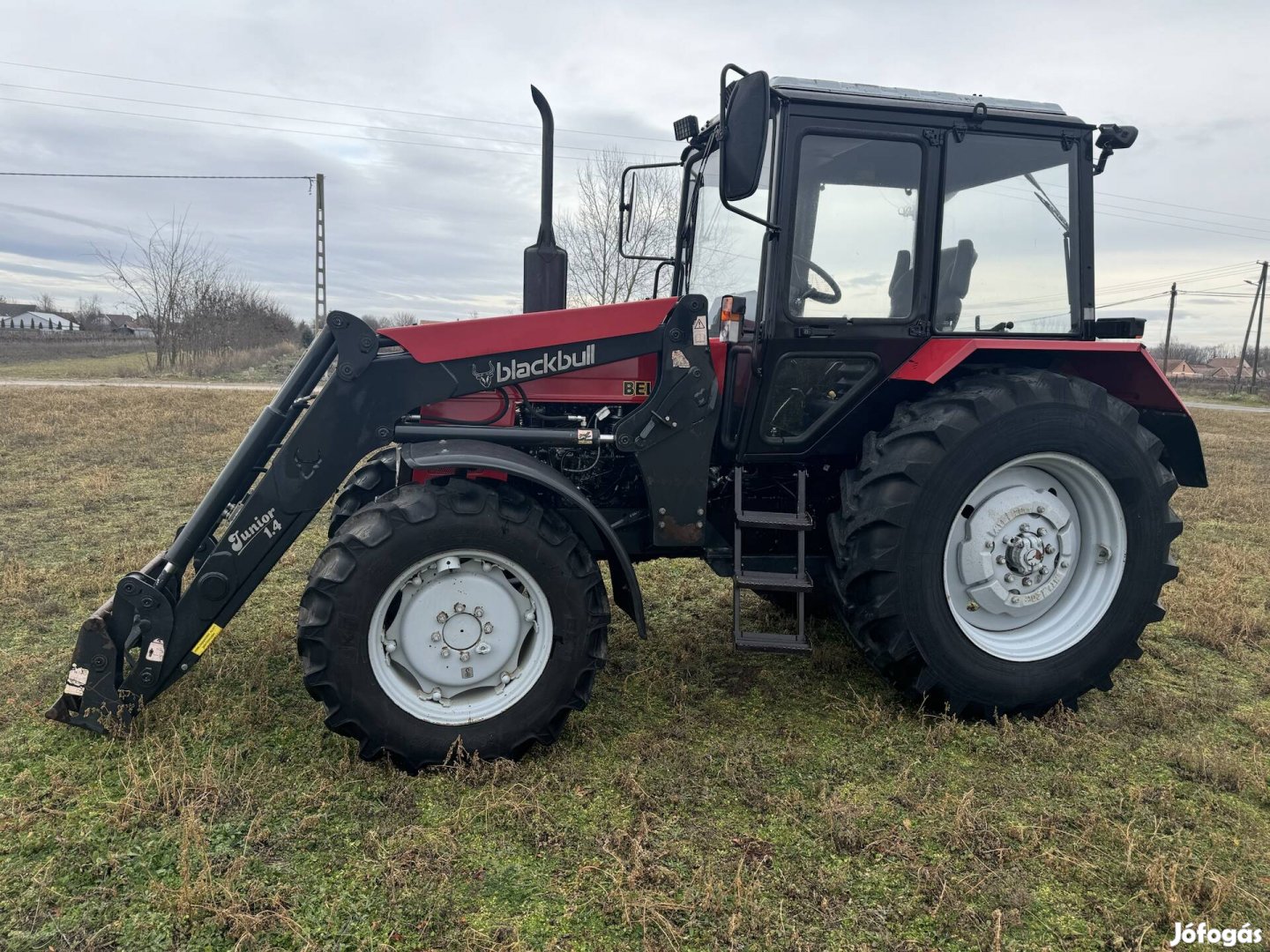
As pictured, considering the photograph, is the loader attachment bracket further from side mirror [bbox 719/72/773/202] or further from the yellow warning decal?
the yellow warning decal

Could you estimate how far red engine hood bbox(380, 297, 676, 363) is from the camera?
9.90 ft

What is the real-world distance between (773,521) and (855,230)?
1.27 meters

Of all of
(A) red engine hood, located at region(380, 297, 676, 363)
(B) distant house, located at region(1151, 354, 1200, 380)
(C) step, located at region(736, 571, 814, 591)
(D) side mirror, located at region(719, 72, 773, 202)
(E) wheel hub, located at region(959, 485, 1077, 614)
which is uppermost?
(B) distant house, located at region(1151, 354, 1200, 380)

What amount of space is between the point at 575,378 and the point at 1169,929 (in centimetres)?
265

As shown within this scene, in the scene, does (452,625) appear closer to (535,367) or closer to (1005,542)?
(535,367)

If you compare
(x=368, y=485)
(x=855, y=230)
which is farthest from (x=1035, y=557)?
(x=368, y=485)

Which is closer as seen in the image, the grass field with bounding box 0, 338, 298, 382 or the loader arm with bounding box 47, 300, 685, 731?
the loader arm with bounding box 47, 300, 685, 731

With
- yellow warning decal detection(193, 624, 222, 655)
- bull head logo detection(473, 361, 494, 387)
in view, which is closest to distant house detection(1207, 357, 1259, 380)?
bull head logo detection(473, 361, 494, 387)

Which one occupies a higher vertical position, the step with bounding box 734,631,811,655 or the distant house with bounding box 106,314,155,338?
the distant house with bounding box 106,314,155,338

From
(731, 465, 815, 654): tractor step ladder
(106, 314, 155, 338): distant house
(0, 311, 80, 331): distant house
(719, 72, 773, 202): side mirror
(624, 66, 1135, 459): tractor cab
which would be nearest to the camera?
(719, 72, 773, 202): side mirror

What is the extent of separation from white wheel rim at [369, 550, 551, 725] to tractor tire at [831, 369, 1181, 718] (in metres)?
1.27

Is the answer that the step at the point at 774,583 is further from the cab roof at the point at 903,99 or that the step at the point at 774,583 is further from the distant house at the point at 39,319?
the distant house at the point at 39,319

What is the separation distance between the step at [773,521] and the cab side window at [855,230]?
0.83 m

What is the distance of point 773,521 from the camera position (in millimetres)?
3283
